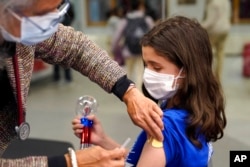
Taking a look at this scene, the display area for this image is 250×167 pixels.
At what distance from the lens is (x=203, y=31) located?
1936mm

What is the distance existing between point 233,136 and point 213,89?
2975mm

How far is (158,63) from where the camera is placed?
1871 mm

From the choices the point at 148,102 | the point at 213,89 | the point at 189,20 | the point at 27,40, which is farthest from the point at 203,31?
the point at 27,40

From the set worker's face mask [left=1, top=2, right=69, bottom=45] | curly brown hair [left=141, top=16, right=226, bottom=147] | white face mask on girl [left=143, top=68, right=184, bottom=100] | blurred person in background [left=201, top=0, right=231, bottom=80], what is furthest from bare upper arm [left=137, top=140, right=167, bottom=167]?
blurred person in background [left=201, top=0, right=231, bottom=80]

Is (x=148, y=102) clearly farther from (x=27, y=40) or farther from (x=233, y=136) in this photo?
(x=233, y=136)

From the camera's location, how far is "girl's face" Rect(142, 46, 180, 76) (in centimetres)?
186

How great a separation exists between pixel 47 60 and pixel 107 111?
4.07 metres

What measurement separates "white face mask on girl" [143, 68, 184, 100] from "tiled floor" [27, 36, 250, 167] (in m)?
1.89

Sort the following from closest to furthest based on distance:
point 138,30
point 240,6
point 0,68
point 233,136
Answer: point 0,68
point 233,136
point 138,30
point 240,6

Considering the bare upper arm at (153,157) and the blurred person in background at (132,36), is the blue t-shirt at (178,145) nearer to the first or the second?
the bare upper arm at (153,157)

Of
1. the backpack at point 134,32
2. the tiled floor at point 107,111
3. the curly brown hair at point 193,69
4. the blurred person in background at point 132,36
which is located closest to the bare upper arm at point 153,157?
the curly brown hair at point 193,69

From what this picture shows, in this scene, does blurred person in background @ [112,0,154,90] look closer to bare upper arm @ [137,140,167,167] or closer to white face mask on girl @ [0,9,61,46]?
bare upper arm @ [137,140,167,167]

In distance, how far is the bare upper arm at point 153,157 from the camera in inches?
67.1

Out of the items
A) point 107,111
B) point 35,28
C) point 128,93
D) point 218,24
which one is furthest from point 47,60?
point 218,24
